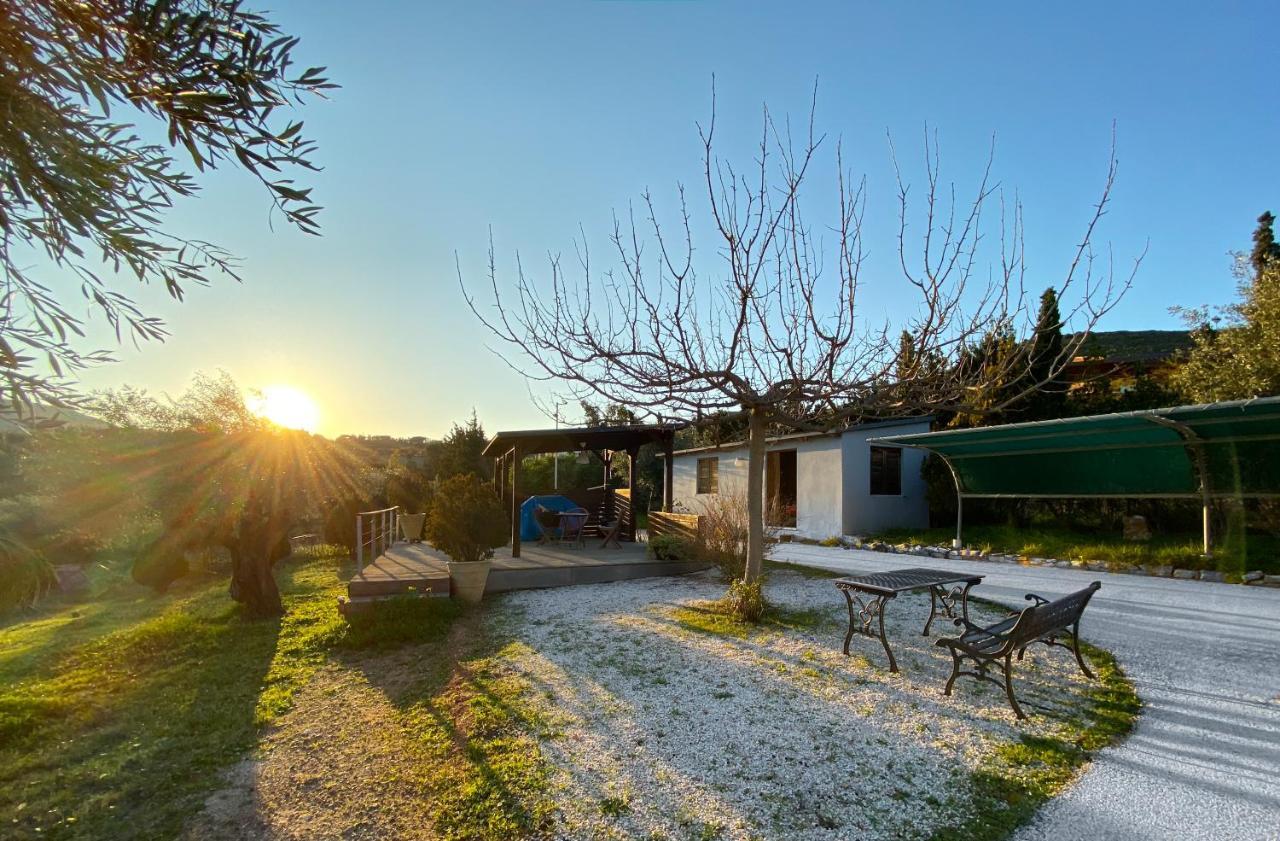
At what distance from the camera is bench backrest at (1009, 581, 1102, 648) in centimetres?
390

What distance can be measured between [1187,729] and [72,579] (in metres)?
19.1

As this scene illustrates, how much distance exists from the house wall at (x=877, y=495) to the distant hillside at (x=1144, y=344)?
25.9ft

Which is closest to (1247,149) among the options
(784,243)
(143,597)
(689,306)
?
(784,243)

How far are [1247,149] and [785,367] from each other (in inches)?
285

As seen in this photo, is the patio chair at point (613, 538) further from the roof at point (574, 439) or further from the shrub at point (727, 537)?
the shrub at point (727, 537)

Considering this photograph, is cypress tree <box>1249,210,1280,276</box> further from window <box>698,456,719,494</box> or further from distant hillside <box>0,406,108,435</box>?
distant hillside <box>0,406,108,435</box>

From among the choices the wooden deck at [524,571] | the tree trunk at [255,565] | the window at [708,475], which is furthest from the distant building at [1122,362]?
the tree trunk at [255,565]

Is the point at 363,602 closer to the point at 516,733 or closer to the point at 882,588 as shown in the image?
the point at 516,733

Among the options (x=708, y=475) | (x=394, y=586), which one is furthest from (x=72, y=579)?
(x=708, y=475)

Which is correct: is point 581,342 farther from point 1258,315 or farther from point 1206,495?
point 1258,315

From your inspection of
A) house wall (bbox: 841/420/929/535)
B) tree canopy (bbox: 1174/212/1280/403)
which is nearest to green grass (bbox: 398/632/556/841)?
house wall (bbox: 841/420/929/535)

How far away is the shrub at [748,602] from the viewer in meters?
6.61

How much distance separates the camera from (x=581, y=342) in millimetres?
6043

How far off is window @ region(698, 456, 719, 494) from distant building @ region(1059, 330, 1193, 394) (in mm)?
9450
